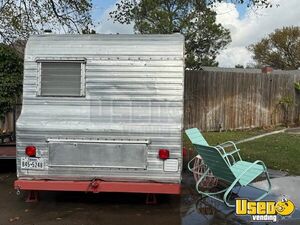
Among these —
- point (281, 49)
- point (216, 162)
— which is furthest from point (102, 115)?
point (281, 49)

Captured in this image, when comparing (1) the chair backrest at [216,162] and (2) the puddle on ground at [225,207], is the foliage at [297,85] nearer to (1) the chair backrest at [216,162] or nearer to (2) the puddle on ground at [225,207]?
(2) the puddle on ground at [225,207]

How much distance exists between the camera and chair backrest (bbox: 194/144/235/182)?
6.66 m

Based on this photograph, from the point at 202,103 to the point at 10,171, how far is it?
29.6 ft

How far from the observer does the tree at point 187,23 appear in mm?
17375

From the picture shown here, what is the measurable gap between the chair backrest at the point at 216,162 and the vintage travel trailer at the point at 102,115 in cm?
44

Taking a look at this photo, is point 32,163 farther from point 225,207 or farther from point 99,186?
point 225,207

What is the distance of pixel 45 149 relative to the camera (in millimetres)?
6844

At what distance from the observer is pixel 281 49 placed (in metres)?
69.4

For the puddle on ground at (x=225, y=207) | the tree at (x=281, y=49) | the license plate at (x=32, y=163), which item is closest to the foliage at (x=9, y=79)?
the license plate at (x=32, y=163)

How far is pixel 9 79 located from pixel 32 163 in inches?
154

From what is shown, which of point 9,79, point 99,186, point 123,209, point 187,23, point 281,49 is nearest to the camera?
point 99,186

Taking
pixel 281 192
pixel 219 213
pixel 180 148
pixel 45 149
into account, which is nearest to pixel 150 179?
pixel 180 148

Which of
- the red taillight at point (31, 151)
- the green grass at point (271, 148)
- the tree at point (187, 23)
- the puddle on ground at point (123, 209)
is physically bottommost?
the puddle on ground at point (123, 209)

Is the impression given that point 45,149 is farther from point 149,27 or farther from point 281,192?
point 149,27
